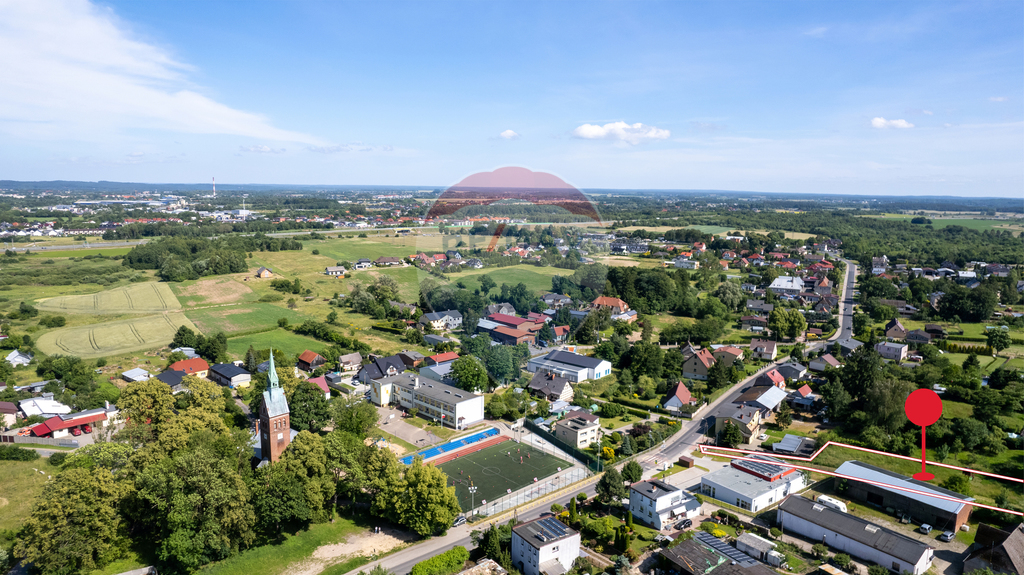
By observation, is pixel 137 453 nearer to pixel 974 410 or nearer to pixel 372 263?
pixel 974 410

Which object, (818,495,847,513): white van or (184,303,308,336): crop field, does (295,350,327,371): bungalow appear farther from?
(818,495,847,513): white van

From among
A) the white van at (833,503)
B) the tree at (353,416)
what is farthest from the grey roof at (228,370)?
the white van at (833,503)

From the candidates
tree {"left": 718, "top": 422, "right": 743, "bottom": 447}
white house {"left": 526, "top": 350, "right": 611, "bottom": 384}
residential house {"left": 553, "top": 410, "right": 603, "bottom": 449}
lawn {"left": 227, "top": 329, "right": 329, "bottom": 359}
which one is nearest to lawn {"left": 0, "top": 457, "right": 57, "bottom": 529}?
lawn {"left": 227, "top": 329, "right": 329, "bottom": 359}

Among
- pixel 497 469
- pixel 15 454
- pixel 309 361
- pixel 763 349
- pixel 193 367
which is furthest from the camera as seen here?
pixel 763 349

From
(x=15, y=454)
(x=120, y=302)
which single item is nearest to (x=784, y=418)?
(x=15, y=454)

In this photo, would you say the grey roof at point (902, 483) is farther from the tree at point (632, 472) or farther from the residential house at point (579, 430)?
the residential house at point (579, 430)

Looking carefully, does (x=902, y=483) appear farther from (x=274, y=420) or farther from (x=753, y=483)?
(x=274, y=420)
